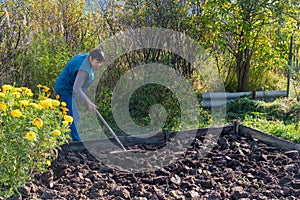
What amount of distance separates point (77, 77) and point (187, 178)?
1628 mm

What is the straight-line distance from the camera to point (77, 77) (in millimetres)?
4293

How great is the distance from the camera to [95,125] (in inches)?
232

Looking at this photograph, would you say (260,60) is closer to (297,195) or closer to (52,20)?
(52,20)

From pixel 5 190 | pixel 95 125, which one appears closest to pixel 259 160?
pixel 5 190

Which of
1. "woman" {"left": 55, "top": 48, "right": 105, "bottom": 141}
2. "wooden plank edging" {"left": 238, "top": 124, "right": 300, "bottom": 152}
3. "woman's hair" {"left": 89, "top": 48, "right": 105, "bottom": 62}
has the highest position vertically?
"woman's hair" {"left": 89, "top": 48, "right": 105, "bottom": 62}

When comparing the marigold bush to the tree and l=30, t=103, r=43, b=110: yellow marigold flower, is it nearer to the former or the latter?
l=30, t=103, r=43, b=110: yellow marigold flower

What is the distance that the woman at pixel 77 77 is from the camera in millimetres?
4297

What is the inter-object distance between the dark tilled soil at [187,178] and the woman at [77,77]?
2.27 feet

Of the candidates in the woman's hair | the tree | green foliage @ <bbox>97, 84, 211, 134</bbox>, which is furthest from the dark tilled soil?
the tree

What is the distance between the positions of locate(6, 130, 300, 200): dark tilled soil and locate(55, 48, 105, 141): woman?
27.3 inches

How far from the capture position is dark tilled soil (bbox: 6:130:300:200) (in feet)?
10.1

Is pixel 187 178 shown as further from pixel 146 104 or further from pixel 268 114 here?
pixel 268 114

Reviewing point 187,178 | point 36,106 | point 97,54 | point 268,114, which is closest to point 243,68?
point 268,114

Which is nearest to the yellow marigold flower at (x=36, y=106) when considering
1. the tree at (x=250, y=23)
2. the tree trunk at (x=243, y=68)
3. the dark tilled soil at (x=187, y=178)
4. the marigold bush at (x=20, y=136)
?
the marigold bush at (x=20, y=136)
